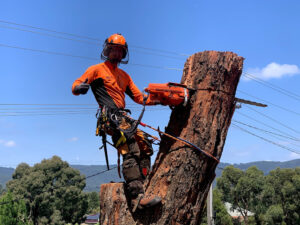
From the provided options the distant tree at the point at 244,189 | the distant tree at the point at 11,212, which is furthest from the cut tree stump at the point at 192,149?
the distant tree at the point at 244,189

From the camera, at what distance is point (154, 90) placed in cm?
402

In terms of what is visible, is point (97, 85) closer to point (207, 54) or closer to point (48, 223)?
point (207, 54)

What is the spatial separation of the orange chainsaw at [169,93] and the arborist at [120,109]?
4.8 inches

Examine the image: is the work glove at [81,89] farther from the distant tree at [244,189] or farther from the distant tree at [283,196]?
the distant tree at [244,189]

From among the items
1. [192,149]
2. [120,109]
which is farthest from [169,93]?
[120,109]

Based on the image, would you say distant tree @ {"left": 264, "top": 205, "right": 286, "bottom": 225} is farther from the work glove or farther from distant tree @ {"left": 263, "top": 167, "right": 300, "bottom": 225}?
the work glove

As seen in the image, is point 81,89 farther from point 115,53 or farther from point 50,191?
point 50,191

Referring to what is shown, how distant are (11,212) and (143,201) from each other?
1191 inches

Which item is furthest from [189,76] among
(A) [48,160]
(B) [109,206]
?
(A) [48,160]

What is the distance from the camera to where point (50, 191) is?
4475 centimetres

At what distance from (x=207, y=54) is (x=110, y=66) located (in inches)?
59.1

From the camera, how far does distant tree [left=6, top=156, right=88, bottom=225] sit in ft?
143

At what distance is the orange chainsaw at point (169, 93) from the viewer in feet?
12.6

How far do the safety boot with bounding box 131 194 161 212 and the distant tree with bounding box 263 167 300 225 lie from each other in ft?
131
